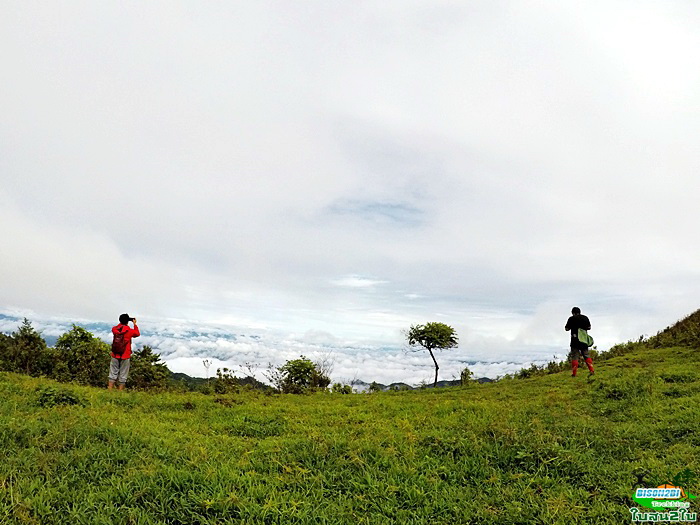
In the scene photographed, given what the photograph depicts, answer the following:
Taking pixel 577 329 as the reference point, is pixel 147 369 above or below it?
below

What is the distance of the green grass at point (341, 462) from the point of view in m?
5.35

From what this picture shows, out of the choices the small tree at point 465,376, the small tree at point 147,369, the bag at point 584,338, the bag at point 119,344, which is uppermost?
the bag at point 584,338

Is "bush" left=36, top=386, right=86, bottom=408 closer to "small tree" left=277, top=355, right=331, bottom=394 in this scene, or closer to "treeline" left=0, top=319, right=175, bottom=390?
"small tree" left=277, top=355, right=331, bottom=394

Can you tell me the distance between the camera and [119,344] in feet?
46.5

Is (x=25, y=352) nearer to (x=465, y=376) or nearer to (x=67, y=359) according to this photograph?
(x=67, y=359)

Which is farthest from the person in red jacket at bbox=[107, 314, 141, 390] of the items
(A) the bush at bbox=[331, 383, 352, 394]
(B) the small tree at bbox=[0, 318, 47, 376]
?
(B) the small tree at bbox=[0, 318, 47, 376]

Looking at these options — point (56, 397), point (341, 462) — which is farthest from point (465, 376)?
point (56, 397)

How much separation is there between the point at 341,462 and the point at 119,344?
1026 cm

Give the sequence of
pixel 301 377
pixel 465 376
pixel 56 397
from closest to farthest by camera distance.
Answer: pixel 56 397, pixel 465 376, pixel 301 377

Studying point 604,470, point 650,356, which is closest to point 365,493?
point 604,470

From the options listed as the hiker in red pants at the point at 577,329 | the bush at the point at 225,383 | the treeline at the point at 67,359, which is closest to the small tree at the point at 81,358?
the treeline at the point at 67,359

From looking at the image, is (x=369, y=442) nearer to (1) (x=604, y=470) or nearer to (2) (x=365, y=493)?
(2) (x=365, y=493)

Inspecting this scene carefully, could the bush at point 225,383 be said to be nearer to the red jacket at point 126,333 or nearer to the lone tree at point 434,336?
the red jacket at point 126,333

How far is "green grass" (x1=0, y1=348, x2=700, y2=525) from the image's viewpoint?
5.35 meters
